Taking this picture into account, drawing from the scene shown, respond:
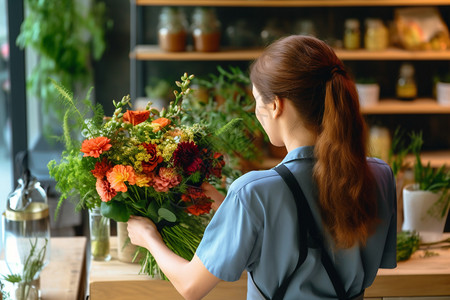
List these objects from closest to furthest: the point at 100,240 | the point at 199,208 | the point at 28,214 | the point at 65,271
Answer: the point at 199,208, the point at 28,214, the point at 100,240, the point at 65,271

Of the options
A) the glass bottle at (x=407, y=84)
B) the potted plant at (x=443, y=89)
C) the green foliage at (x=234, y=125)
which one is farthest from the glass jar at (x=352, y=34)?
the green foliage at (x=234, y=125)

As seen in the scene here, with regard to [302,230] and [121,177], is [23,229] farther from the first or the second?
[302,230]

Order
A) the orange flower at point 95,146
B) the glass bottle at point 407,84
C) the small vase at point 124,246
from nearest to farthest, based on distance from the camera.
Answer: the orange flower at point 95,146
the small vase at point 124,246
the glass bottle at point 407,84

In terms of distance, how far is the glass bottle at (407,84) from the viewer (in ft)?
13.0

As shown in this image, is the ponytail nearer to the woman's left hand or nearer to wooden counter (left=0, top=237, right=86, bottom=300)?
the woman's left hand

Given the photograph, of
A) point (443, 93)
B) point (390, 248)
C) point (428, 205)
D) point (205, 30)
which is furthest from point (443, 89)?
point (390, 248)

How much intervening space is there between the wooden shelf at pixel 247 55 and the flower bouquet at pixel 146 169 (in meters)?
2.11

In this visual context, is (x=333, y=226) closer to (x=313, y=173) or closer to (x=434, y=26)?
(x=313, y=173)

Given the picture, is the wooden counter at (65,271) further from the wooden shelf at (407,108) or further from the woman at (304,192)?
the wooden shelf at (407,108)

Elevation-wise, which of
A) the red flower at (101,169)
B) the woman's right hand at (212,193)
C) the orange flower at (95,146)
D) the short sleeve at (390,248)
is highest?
the orange flower at (95,146)

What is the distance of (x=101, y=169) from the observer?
5.06ft

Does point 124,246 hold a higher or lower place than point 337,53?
lower

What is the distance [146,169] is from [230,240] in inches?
13.8

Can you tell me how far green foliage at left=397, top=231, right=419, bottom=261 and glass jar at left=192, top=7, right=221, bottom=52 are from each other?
2.05 meters
